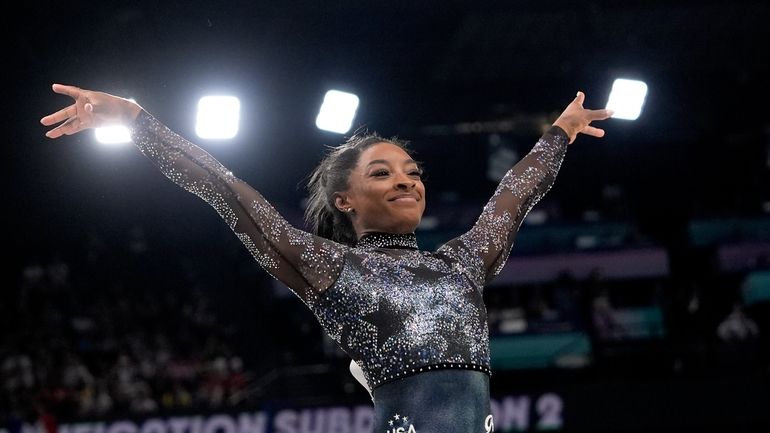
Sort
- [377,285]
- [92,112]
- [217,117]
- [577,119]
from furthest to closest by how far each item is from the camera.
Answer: [217,117] → [577,119] → [92,112] → [377,285]

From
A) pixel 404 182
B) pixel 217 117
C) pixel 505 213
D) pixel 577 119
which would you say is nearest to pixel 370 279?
pixel 404 182

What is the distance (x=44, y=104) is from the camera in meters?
8.23

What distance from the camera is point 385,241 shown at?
2.45m

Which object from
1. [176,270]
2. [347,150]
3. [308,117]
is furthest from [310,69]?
[347,150]

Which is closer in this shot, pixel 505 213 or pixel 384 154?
pixel 384 154

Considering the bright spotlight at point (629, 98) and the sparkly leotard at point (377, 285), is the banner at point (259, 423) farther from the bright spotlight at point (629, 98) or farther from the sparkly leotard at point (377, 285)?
the sparkly leotard at point (377, 285)

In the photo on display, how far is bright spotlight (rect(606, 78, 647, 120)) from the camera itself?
16.0 feet

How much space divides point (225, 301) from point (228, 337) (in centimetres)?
94

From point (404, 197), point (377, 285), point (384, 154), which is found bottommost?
point (377, 285)

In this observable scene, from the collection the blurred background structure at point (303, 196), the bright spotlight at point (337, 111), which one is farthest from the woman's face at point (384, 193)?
the blurred background structure at point (303, 196)

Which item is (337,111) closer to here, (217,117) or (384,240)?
(217,117)

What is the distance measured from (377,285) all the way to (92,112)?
849 mm

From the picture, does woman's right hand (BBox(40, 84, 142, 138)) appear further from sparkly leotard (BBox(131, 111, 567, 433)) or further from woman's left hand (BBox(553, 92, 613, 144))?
woman's left hand (BBox(553, 92, 613, 144))

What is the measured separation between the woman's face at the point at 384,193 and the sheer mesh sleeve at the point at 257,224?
154 mm
